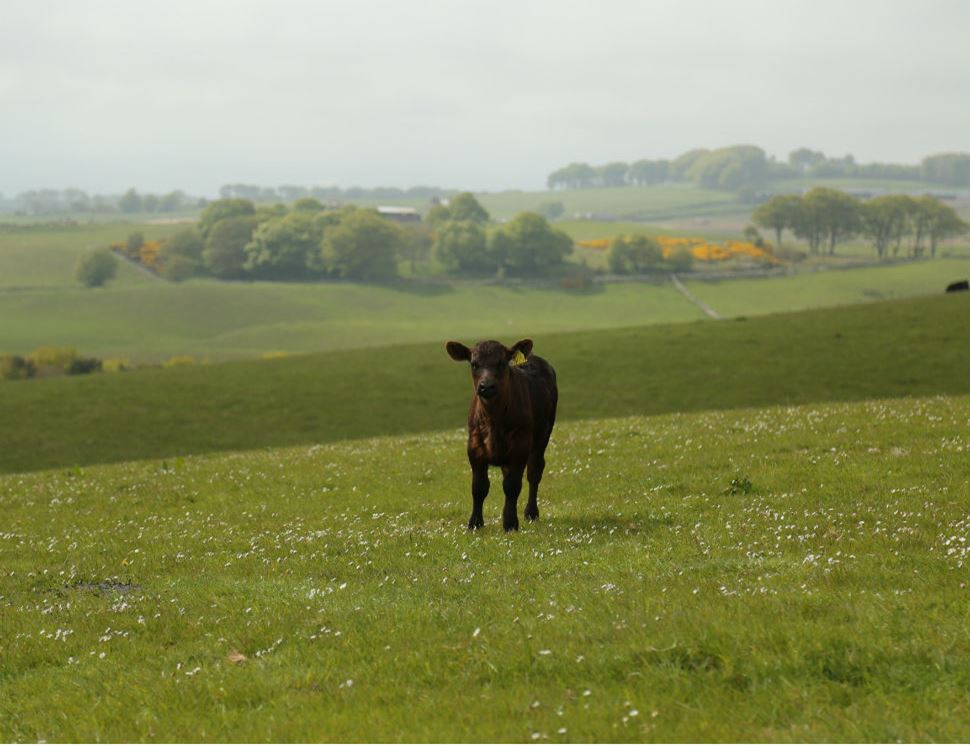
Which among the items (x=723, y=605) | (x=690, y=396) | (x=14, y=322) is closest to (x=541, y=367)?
(x=723, y=605)

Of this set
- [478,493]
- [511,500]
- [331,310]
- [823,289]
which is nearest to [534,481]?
[478,493]

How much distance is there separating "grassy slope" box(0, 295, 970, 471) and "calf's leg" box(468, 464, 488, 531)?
3483 centimetres

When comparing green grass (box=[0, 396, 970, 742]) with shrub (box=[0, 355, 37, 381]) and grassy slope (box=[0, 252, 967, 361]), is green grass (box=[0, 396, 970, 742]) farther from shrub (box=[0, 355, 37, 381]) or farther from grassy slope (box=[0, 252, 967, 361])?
grassy slope (box=[0, 252, 967, 361])

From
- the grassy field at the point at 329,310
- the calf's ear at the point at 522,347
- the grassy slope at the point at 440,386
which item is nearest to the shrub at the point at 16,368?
the grassy field at the point at 329,310

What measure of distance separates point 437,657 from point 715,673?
7.96 feet

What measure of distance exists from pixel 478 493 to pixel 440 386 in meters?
43.1

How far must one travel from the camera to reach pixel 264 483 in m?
24.2

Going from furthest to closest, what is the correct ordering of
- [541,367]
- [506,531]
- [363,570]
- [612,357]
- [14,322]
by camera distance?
[14,322] → [612,357] → [541,367] → [506,531] → [363,570]

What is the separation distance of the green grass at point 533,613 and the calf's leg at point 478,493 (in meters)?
0.29

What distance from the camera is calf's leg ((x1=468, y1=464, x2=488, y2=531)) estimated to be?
52.1 ft

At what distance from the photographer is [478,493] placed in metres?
15.9

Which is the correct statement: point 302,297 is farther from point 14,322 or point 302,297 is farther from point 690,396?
point 690,396

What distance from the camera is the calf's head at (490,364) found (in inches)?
577

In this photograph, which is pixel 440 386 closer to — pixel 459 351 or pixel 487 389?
pixel 459 351
